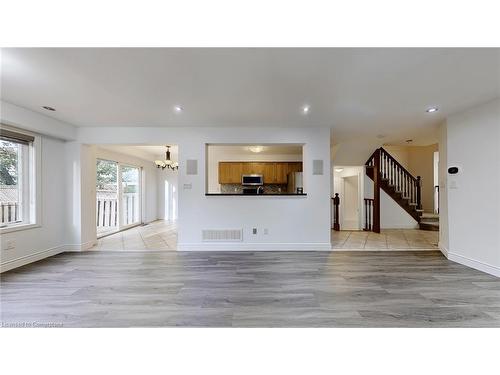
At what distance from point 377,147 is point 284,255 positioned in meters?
4.04

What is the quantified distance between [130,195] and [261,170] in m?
4.26

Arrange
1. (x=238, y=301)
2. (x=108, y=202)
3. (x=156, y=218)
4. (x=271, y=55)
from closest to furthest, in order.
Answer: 1. (x=271, y=55)
2. (x=238, y=301)
3. (x=108, y=202)
4. (x=156, y=218)

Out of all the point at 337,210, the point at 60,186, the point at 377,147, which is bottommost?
→ the point at 337,210

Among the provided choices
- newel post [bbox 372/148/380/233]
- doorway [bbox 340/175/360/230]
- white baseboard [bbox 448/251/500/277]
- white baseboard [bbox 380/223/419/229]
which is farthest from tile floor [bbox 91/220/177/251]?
white baseboard [bbox 380/223/419/229]

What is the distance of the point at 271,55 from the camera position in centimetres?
205

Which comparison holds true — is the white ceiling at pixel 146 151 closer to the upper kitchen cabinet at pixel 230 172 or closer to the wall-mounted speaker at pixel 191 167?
the upper kitchen cabinet at pixel 230 172

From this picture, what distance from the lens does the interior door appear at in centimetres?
680

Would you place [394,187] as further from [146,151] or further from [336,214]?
[146,151]

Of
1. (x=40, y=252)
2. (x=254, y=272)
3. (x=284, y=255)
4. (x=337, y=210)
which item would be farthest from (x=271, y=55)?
(x=337, y=210)

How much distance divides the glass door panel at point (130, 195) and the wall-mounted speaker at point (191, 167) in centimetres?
328

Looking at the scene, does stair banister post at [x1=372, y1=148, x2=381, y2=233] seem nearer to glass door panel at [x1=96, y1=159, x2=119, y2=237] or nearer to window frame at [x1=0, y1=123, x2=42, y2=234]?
glass door panel at [x1=96, y1=159, x2=119, y2=237]

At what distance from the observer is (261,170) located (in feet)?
24.8

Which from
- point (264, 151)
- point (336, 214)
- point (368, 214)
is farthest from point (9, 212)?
point (368, 214)

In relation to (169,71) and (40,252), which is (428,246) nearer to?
(169,71)
